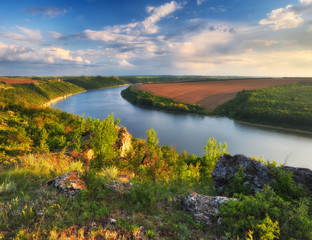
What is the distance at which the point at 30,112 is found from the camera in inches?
1641

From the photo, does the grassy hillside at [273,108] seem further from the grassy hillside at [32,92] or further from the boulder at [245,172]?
the grassy hillside at [32,92]

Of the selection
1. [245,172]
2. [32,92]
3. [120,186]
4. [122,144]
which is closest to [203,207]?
[120,186]

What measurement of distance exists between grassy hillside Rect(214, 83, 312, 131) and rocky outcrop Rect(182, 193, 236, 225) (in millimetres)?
59836

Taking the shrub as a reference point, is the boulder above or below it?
below

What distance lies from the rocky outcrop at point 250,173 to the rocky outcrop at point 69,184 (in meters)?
5.58

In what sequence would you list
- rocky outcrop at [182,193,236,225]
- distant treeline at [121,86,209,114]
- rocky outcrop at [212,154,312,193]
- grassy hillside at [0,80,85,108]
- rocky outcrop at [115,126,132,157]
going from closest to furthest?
rocky outcrop at [182,193,236,225]
rocky outcrop at [212,154,312,193]
rocky outcrop at [115,126,132,157]
distant treeline at [121,86,209,114]
grassy hillside at [0,80,85,108]

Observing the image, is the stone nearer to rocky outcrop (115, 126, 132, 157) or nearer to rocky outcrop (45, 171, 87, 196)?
rocky outcrop (45, 171, 87, 196)

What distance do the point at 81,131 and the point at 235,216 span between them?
23868 millimetres

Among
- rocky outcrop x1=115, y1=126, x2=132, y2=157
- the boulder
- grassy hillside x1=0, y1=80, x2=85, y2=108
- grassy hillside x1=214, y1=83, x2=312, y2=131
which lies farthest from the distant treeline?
the boulder

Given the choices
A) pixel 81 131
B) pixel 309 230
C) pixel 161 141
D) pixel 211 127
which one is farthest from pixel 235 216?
pixel 211 127

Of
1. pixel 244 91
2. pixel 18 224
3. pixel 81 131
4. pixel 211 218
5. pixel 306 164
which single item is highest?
pixel 244 91

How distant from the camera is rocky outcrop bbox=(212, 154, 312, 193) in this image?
604cm

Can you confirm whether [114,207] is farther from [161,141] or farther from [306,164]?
[306,164]

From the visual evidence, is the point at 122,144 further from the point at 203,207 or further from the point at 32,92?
the point at 32,92
